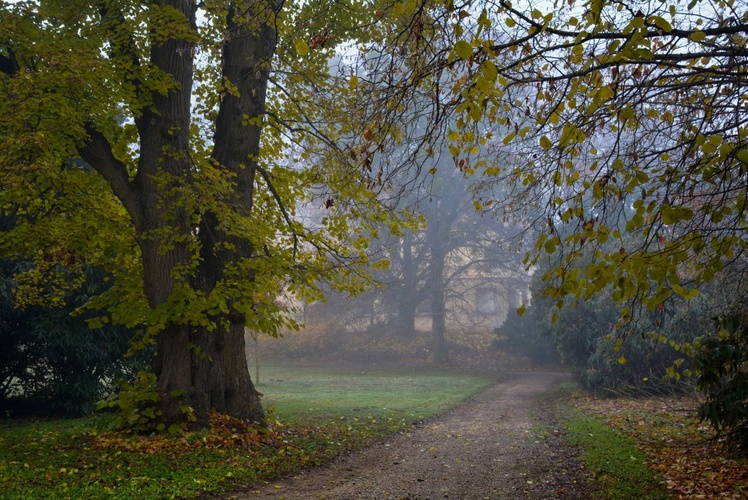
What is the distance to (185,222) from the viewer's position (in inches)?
367

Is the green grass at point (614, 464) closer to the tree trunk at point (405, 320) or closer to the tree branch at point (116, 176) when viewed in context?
the tree branch at point (116, 176)

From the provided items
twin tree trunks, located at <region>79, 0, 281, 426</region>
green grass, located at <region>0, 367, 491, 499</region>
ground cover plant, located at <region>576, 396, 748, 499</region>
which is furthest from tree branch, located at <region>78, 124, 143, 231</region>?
ground cover plant, located at <region>576, 396, 748, 499</region>

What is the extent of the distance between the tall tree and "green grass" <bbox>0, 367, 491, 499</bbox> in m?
1.03

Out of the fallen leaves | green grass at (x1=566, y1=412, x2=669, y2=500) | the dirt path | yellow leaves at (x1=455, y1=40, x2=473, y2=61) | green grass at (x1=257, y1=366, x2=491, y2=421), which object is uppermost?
yellow leaves at (x1=455, y1=40, x2=473, y2=61)

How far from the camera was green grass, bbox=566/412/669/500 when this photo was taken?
687cm

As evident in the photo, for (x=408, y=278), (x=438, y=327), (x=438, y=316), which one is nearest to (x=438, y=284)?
(x=438, y=316)

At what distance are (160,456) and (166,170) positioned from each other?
420 cm

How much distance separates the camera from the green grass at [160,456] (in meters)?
6.67

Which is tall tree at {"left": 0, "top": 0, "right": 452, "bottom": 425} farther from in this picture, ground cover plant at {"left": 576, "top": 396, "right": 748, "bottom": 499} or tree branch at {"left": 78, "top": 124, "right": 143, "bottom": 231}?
ground cover plant at {"left": 576, "top": 396, "right": 748, "bottom": 499}

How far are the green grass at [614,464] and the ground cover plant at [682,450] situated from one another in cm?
16

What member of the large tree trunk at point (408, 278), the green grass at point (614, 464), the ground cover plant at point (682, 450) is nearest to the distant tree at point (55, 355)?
the green grass at point (614, 464)

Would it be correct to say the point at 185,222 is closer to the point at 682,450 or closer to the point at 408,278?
the point at 682,450

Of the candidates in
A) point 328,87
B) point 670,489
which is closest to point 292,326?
point 328,87

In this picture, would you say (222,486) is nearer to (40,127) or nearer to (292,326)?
(292,326)
